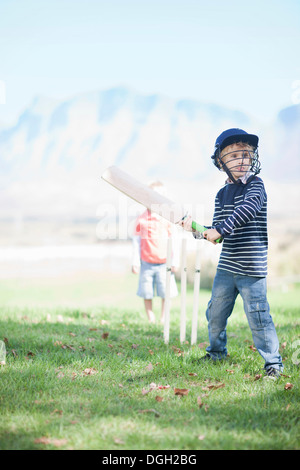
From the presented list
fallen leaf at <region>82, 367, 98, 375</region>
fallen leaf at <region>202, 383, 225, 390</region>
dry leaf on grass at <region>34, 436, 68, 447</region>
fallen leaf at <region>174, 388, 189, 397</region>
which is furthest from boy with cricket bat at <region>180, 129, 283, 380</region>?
dry leaf on grass at <region>34, 436, 68, 447</region>

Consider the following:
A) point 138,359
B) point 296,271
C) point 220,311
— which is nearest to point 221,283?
point 220,311

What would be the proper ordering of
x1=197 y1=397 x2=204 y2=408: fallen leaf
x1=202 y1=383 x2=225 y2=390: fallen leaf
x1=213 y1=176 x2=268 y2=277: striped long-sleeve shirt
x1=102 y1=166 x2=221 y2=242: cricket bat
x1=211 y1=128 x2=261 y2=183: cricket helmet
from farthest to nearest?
x1=102 y1=166 x2=221 y2=242: cricket bat → x1=211 y1=128 x2=261 y2=183: cricket helmet → x1=213 y1=176 x2=268 y2=277: striped long-sleeve shirt → x1=202 y1=383 x2=225 y2=390: fallen leaf → x1=197 y1=397 x2=204 y2=408: fallen leaf

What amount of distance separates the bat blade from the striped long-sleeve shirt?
0.49 meters

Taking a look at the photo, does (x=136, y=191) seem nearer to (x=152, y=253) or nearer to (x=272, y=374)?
(x=272, y=374)

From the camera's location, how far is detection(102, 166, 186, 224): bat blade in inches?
147

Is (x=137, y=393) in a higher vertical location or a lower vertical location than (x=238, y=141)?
lower

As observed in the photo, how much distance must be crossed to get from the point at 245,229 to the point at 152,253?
93.9 inches

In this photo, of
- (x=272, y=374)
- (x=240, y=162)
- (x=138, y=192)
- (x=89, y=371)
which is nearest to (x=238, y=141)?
(x=240, y=162)

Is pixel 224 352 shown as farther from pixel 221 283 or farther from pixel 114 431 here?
pixel 114 431

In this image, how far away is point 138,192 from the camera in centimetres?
381

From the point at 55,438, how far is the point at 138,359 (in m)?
1.45

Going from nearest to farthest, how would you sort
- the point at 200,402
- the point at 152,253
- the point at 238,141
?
the point at 200,402, the point at 238,141, the point at 152,253

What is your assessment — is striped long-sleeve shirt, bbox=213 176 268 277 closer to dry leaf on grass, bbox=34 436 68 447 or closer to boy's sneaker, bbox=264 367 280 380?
boy's sneaker, bbox=264 367 280 380

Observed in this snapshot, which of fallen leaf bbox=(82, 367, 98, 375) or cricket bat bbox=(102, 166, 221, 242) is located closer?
fallen leaf bbox=(82, 367, 98, 375)
